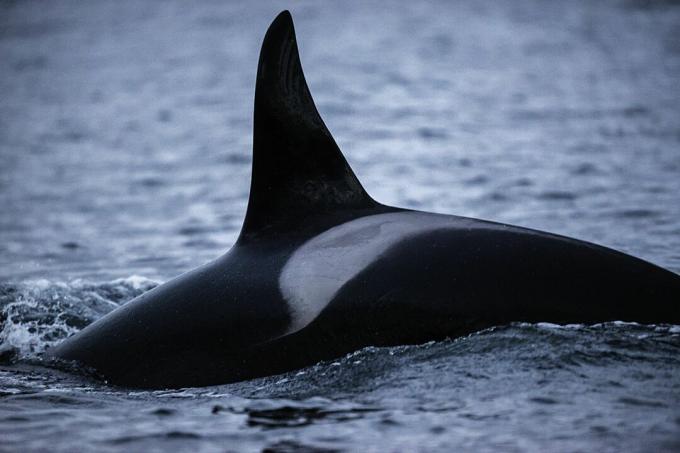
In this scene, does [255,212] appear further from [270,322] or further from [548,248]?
[548,248]

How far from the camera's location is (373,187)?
61.2 feet

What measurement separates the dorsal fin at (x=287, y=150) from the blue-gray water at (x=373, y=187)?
1223mm

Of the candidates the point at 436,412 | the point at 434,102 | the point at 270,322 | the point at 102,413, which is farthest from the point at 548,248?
the point at 434,102

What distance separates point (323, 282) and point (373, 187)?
1146 centimetres

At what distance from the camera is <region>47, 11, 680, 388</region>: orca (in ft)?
23.4

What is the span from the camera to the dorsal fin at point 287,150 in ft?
25.1

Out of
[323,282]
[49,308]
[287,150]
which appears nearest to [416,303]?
[323,282]

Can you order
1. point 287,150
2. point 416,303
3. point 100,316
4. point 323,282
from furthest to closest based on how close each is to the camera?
point 100,316
point 287,150
point 323,282
point 416,303

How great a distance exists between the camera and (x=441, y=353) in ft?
23.5

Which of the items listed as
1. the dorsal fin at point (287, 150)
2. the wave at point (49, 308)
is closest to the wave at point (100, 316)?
the wave at point (49, 308)

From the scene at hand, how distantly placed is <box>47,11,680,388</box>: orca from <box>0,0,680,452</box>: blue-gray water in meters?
0.16

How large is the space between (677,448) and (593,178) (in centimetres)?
1194

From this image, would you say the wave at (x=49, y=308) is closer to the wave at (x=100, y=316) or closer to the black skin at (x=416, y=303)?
the wave at (x=100, y=316)

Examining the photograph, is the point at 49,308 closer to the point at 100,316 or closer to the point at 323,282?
the point at 100,316
